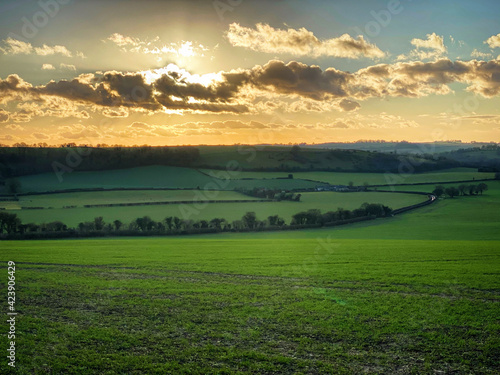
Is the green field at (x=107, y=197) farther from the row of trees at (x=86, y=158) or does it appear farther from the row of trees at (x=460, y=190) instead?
the row of trees at (x=460, y=190)

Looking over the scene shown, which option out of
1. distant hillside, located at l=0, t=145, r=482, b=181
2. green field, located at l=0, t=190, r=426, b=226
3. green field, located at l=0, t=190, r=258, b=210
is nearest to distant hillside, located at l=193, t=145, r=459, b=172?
distant hillside, located at l=0, t=145, r=482, b=181

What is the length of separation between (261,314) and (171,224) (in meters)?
56.1

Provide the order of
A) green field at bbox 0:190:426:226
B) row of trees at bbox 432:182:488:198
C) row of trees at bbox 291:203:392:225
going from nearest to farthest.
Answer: row of trees at bbox 291:203:392:225 → green field at bbox 0:190:426:226 → row of trees at bbox 432:182:488:198

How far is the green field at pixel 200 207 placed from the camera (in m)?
79.2

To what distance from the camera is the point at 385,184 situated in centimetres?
12812

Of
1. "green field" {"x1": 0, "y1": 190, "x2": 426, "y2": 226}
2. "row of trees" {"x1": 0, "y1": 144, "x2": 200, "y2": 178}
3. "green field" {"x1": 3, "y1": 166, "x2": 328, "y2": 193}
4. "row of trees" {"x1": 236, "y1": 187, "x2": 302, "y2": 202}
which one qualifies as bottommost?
"green field" {"x1": 0, "y1": 190, "x2": 426, "y2": 226}

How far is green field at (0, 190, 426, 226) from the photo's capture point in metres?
79.2

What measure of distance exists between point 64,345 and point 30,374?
220cm

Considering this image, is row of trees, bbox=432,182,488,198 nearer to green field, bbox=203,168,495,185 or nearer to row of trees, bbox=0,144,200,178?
green field, bbox=203,168,495,185

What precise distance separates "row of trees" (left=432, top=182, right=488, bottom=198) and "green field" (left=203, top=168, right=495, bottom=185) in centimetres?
1923

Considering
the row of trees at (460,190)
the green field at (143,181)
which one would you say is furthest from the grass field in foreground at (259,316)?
the green field at (143,181)

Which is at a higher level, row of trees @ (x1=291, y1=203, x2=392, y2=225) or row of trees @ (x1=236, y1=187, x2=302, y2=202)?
row of trees @ (x1=236, y1=187, x2=302, y2=202)

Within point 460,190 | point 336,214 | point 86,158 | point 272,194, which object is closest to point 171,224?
point 336,214

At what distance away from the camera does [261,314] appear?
1909 centimetres
